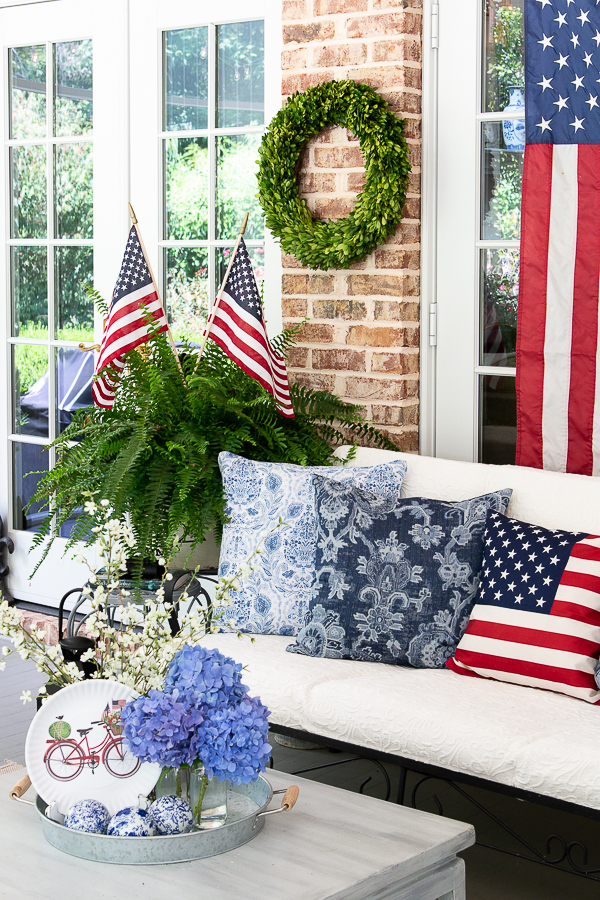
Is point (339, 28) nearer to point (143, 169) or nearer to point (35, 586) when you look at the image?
point (143, 169)

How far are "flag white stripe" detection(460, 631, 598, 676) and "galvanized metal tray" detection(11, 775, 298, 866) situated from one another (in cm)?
81

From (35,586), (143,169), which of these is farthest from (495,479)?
(35,586)

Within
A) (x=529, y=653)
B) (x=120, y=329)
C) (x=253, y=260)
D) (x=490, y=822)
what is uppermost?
(x=253, y=260)

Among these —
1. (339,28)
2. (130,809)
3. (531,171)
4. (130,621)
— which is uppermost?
(339,28)

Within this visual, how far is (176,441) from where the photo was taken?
306 cm

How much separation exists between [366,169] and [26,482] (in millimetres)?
2152

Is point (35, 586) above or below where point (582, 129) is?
below

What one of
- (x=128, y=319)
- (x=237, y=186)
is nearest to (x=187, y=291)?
(x=237, y=186)

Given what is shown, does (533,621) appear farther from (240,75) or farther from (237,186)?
(240,75)

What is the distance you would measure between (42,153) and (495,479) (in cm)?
254

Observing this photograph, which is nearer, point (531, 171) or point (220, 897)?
point (220, 897)

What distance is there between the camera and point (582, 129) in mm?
2928

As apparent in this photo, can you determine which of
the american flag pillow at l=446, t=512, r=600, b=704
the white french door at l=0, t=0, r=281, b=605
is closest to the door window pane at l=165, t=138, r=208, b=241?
the white french door at l=0, t=0, r=281, b=605

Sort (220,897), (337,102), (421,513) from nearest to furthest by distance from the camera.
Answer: (220,897) → (421,513) → (337,102)
